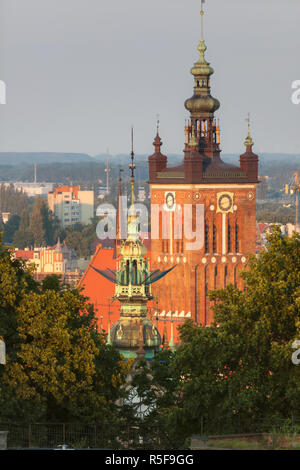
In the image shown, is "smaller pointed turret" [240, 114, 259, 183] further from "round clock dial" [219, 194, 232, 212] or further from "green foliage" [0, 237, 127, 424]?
"green foliage" [0, 237, 127, 424]

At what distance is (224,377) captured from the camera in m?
47.6

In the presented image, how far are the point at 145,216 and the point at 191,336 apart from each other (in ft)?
→ 339

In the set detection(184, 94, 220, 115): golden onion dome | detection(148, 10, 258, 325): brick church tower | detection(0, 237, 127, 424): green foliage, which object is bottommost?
detection(0, 237, 127, 424): green foliage

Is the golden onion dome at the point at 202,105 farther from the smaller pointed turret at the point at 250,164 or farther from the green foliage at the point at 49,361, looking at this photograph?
the green foliage at the point at 49,361

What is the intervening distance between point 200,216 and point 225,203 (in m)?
1.85

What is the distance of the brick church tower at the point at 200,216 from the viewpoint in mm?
125125

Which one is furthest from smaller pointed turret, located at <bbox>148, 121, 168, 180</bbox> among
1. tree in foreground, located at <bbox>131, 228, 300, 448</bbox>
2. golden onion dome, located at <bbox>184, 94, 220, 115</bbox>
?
tree in foreground, located at <bbox>131, 228, 300, 448</bbox>

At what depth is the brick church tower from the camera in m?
125

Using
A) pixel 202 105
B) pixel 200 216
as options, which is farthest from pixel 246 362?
pixel 200 216

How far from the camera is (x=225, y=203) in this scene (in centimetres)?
12588

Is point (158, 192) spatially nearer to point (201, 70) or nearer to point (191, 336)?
point (201, 70)

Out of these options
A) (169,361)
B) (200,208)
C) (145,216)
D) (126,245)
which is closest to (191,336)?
(169,361)

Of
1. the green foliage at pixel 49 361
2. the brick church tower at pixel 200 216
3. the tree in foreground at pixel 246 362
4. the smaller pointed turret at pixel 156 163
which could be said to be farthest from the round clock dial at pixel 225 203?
the green foliage at pixel 49 361
